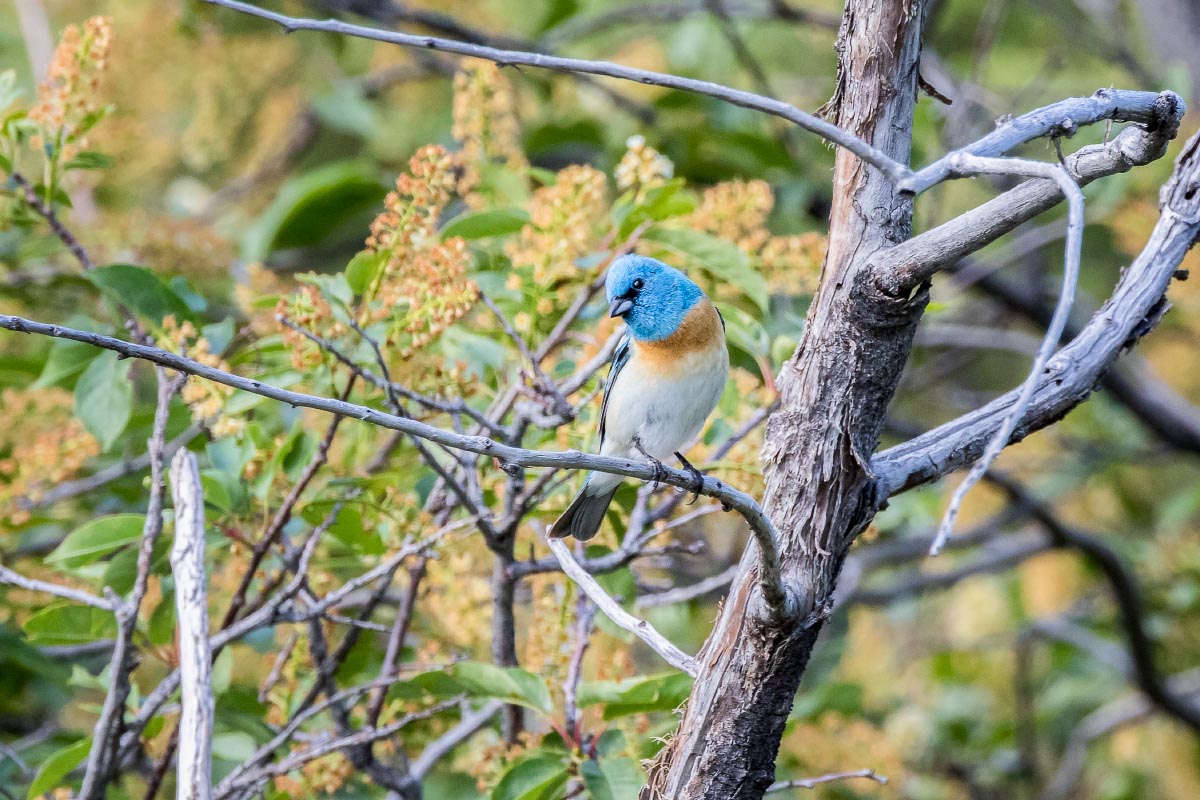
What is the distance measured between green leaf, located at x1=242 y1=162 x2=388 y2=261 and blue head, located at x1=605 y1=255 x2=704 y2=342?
1615 millimetres

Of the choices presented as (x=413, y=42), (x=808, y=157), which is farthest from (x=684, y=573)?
(x=413, y=42)

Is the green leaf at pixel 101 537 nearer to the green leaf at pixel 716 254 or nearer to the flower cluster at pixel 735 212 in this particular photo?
the green leaf at pixel 716 254

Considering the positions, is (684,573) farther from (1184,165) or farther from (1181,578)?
(1184,165)

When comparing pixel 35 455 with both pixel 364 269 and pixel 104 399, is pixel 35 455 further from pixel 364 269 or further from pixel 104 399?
pixel 364 269

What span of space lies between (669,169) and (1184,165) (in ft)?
3.88

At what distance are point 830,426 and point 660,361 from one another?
110 cm

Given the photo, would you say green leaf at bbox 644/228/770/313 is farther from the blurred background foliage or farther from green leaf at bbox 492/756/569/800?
green leaf at bbox 492/756/569/800

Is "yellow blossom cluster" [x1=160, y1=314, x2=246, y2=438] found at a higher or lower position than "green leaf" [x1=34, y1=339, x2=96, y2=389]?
lower

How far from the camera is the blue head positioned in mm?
2902

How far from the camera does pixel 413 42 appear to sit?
5.28 feet

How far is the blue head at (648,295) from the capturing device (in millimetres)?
2902

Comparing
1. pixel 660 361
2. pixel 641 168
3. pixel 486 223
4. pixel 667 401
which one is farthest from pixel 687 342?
pixel 486 223

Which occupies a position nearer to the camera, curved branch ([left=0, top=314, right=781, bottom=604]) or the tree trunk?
curved branch ([left=0, top=314, right=781, bottom=604])

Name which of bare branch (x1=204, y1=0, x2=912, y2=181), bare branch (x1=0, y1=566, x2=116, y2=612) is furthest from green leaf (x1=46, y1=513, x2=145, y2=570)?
bare branch (x1=204, y1=0, x2=912, y2=181)
